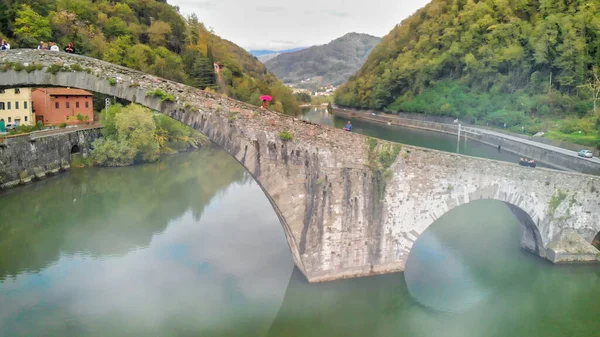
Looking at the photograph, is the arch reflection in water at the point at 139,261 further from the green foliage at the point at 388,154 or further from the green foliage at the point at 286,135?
the green foliage at the point at 388,154

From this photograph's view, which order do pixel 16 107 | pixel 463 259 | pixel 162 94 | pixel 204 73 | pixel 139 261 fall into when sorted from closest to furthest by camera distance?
pixel 162 94
pixel 139 261
pixel 463 259
pixel 16 107
pixel 204 73

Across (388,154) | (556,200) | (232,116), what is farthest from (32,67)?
(556,200)

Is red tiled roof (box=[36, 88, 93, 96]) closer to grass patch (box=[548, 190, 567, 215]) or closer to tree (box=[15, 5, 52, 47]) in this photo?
tree (box=[15, 5, 52, 47])

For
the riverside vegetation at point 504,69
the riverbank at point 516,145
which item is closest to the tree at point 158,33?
the riverbank at point 516,145

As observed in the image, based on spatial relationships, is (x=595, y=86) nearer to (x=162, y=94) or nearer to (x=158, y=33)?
(x=162, y=94)

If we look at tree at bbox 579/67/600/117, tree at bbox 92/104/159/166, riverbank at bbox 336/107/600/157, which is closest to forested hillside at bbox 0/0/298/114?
tree at bbox 92/104/159/166

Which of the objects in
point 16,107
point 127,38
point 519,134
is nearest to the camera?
point 16,107

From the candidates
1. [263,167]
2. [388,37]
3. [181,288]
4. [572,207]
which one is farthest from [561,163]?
[388,37]
